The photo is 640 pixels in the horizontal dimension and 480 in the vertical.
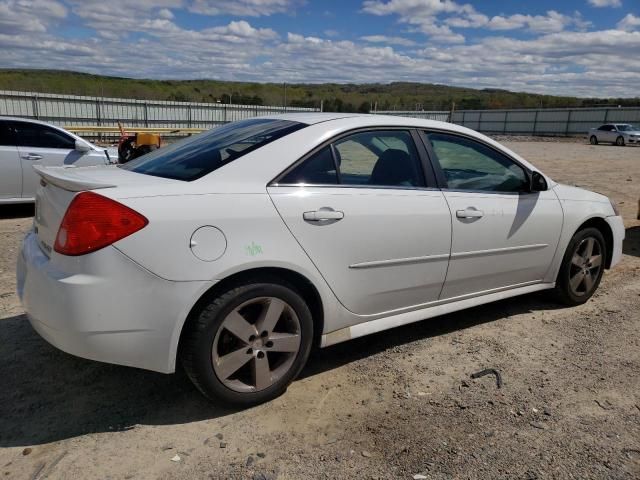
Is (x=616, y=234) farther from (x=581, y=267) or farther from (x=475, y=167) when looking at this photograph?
(x=475, y=167)

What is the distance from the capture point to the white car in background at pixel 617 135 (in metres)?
34.2

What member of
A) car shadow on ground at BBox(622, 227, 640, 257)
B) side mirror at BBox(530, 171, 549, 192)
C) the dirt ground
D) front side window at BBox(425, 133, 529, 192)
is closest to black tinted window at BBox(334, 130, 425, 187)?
front side window at BBox(425, 133, 529, 192)

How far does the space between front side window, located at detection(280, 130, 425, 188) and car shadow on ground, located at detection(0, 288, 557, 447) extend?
122cm

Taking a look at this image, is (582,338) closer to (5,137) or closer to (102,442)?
(102,442)

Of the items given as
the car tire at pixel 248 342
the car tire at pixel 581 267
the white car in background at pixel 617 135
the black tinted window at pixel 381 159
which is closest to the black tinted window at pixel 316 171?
the black tinted window at pixel 381 159

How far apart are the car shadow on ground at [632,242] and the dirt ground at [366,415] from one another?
299 centimetres

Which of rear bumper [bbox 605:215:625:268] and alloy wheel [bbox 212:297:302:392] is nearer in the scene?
alloy wheel [bbox 212:297:302:392]

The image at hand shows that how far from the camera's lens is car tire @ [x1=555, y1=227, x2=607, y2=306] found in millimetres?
4504

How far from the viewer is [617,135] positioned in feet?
113

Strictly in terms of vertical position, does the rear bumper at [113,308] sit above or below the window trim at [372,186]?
below

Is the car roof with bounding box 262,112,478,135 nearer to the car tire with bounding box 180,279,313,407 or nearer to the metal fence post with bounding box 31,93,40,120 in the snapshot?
the car tire with bounding box 180,279,313,407

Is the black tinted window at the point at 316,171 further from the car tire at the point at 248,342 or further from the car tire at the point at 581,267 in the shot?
the car tire at the point at 581,267

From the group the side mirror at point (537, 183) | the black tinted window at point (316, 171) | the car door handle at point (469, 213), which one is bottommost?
the car door handle at point (469, 213)

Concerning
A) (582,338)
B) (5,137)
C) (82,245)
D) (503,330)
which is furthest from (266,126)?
(5,137)
